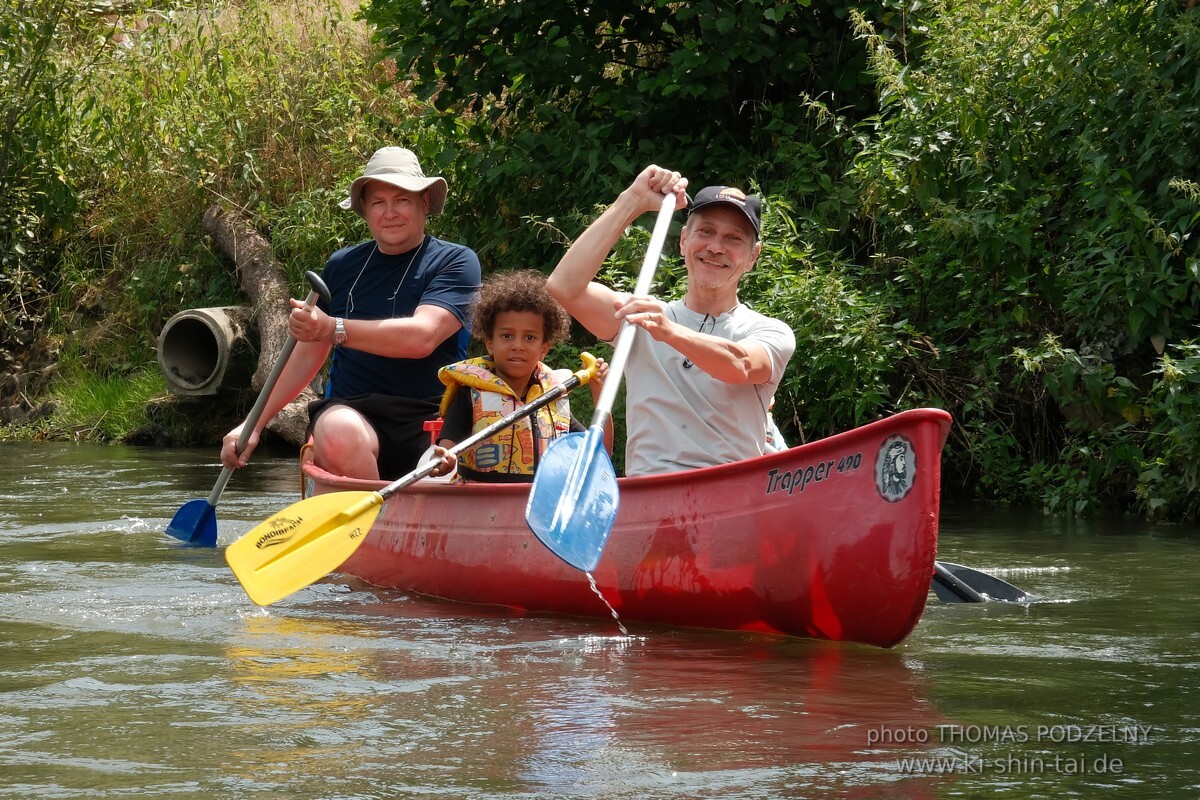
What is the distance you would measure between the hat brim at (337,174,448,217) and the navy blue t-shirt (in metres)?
0.16

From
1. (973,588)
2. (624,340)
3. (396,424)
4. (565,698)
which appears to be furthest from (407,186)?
(565,698)

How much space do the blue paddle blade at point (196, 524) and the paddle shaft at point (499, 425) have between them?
1.81 meters

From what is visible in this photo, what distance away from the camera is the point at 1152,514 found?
6324 mm

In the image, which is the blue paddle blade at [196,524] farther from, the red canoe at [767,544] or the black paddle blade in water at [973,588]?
the black paddle blade in water at [973,588]

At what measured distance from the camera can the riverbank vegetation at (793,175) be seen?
644 centimetres

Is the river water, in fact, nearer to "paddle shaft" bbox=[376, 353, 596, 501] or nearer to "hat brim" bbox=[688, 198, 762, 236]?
"paddle shaft" bbox=[376, 353, 596, 501]

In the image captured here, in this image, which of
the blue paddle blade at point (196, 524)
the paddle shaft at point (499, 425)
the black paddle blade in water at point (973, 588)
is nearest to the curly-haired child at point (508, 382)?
the paddle shaft at point (499, 425)

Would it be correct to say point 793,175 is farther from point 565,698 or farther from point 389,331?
point 565,698

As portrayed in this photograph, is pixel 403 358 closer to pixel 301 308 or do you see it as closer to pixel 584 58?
pixel 301 308

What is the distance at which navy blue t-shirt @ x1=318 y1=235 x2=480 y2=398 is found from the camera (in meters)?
5.34

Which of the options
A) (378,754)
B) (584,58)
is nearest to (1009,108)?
(584,58)

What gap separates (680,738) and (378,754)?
1.84ft

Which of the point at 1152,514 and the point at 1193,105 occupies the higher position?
the point at 1193,105

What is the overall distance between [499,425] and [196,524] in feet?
7.11
